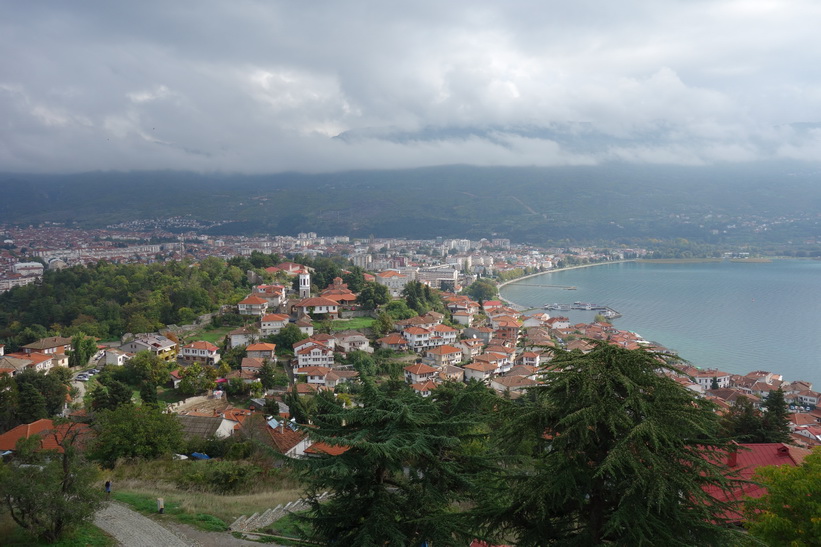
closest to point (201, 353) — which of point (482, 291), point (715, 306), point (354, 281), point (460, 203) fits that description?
point (354, 281)

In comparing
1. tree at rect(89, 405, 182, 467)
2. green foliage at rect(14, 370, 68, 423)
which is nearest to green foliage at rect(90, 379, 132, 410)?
green foliage at rect(14, 370, 68, 423)

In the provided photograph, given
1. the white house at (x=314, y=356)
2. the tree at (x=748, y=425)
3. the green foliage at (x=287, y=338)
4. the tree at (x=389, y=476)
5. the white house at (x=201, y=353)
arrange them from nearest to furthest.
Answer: the tree at (x=389, y=476) → the tree at (x=748, y=425) → the white house at (x=314, y=356) → the white house at (x=201, y=353) → the green foliage at (x=287, y=338)

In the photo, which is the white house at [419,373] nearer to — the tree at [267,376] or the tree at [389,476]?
the tree at [267,376]

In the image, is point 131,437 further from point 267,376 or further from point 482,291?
point 482,291

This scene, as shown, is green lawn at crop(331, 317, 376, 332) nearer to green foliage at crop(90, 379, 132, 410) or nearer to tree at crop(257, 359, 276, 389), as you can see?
tree at crop(257, 359, 276, 389)

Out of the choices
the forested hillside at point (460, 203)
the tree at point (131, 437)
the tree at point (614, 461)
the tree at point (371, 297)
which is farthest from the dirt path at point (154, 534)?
the forested hillside at point (460, 203)

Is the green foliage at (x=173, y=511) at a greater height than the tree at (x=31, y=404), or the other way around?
the green foliage at (x=173, y=511)
